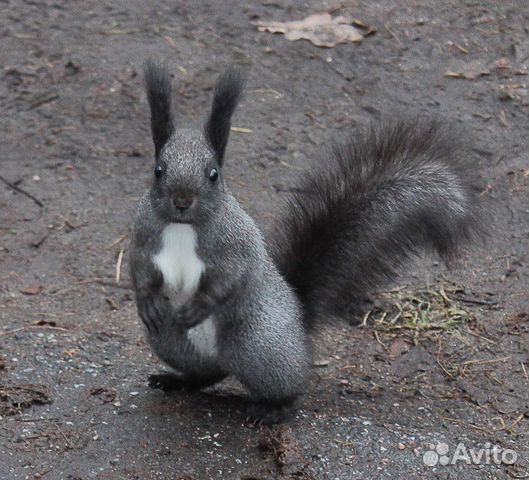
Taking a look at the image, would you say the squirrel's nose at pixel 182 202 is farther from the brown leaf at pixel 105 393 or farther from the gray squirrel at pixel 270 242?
the brown leaf at pixel 105 393

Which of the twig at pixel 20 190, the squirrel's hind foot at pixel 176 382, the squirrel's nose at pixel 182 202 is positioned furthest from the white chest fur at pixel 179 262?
the twig at pixel 20 190

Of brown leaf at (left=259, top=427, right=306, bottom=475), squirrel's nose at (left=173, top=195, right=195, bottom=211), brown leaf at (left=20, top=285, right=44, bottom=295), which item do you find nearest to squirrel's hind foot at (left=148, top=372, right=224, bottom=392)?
brown leaf at (left=259, top=427, right=306, bottom=475)

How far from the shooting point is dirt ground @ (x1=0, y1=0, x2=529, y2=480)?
3260mm

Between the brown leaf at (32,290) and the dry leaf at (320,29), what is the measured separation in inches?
88.6

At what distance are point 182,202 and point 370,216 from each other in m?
0.79

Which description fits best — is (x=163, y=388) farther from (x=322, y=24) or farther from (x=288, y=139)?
(x=322, y=24)

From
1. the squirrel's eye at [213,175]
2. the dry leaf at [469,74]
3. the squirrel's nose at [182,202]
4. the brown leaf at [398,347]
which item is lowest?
the brown leaf at [398,347]

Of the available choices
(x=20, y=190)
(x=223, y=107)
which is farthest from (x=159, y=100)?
(x=20, y=190)

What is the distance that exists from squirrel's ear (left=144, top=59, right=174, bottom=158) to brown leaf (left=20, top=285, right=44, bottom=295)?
1.33m

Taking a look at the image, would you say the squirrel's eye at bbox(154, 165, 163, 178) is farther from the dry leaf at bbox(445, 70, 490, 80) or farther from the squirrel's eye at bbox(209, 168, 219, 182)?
the dry leaf at bbox(445, 70, 490, 80)

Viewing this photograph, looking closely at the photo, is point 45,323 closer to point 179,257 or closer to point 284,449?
point 179,257

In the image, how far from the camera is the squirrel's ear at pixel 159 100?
3055mm

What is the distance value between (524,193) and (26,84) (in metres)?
2.53

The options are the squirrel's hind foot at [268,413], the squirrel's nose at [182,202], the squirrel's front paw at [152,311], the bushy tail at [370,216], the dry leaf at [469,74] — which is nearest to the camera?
the squirrel's nose at [182,202]
